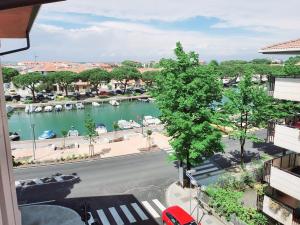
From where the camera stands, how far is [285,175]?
14.3 metres

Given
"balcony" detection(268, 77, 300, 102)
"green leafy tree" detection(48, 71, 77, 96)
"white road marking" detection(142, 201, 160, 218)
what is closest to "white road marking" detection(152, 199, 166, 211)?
"white road marking" detection(142, 201, 160, 218)

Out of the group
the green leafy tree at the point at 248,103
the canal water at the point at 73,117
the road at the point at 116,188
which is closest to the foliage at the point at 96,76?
the canal water at the point at 73,117

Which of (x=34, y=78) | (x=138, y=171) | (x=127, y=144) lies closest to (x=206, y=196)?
(x=138, y=171)

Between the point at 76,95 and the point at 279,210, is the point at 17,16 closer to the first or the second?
the point at 279,210

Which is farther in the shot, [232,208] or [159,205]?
[159,205]

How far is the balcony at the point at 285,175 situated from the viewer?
13883 mm

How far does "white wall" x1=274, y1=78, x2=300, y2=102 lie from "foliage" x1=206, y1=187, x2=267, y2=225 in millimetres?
7184

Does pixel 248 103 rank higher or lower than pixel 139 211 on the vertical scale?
higher

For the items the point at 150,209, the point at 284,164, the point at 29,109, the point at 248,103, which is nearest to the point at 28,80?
the point at 29,109

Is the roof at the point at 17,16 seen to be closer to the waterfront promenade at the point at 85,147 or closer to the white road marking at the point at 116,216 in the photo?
the white road marking at the point at 116,216

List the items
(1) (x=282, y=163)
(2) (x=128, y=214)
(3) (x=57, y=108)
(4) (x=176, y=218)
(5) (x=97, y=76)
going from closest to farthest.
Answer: (1) (x=282, y=163)
(4) (x=176, y=218)
(2) (x=128, y=214)
(3) (x=57, y=108)
(5) (x=97, y=76)

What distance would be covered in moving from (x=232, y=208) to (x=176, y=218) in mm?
3520

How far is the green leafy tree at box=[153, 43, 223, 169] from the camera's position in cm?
2112

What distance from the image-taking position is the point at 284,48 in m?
14.5
